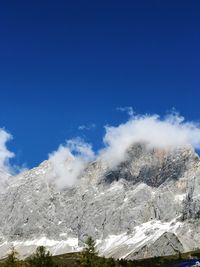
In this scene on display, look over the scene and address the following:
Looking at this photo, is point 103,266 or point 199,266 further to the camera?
point 199,266

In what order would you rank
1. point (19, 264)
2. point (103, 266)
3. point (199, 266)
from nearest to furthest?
point (19, 264) → point (103, 266) → point (199, 266)

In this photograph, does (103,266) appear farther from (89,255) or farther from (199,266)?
(199,266)

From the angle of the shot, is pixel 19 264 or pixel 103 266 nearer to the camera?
pixel 19 264

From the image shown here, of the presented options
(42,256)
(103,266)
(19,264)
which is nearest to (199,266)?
A: (103,266)

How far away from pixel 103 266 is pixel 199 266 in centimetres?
3065

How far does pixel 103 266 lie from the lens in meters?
86.4

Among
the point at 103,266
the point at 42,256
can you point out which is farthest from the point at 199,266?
the point at 42,256

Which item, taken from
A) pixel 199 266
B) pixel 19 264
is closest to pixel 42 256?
pixel 19 264

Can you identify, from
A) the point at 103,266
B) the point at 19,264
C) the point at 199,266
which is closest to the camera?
the point at 19,264

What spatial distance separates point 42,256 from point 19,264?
903cm

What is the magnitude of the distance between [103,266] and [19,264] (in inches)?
625

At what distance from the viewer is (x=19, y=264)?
78.8 meters

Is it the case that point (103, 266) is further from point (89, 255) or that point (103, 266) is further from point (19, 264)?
point (19, 264)

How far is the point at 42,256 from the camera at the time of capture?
87.3 meters
